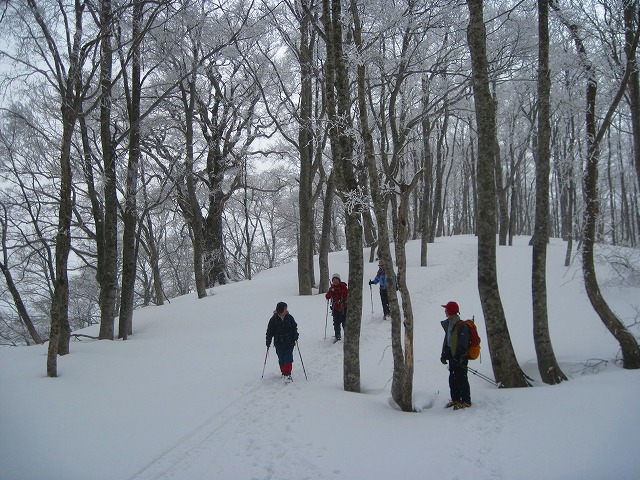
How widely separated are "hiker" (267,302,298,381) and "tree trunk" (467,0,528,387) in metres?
3.68

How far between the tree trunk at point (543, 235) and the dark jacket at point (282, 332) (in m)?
4.47

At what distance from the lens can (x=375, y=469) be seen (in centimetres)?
447

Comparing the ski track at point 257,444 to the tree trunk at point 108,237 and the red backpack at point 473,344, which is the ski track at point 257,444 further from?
the tree trunk at point 108,237

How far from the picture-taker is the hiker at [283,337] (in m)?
7.94

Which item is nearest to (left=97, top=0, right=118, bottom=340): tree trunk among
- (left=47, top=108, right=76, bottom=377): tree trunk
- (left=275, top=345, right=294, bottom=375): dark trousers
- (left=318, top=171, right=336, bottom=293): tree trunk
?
(left=47, top=108, right=76, bottom=377): tree trunk

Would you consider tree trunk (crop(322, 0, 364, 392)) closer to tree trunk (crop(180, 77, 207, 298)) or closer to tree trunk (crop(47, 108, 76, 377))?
tree trunk (crop(47, 108, 76, 377))

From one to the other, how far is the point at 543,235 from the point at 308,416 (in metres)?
5.09

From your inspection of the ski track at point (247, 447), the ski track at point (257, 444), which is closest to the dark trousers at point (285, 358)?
the ski track at point (257, 444)

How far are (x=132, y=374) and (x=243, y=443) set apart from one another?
151 inches

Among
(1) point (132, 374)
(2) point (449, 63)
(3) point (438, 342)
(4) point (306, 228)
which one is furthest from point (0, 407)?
(2) point (449, 63)

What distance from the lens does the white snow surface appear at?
4.35 m

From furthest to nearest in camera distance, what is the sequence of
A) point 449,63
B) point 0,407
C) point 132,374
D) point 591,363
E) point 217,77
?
point 217,77 < point 449,63 < point 132,374 < point 591,363 < point 0,407

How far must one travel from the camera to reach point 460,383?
6.29 metres

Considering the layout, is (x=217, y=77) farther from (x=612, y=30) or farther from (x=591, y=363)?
(x=591, y=363)
